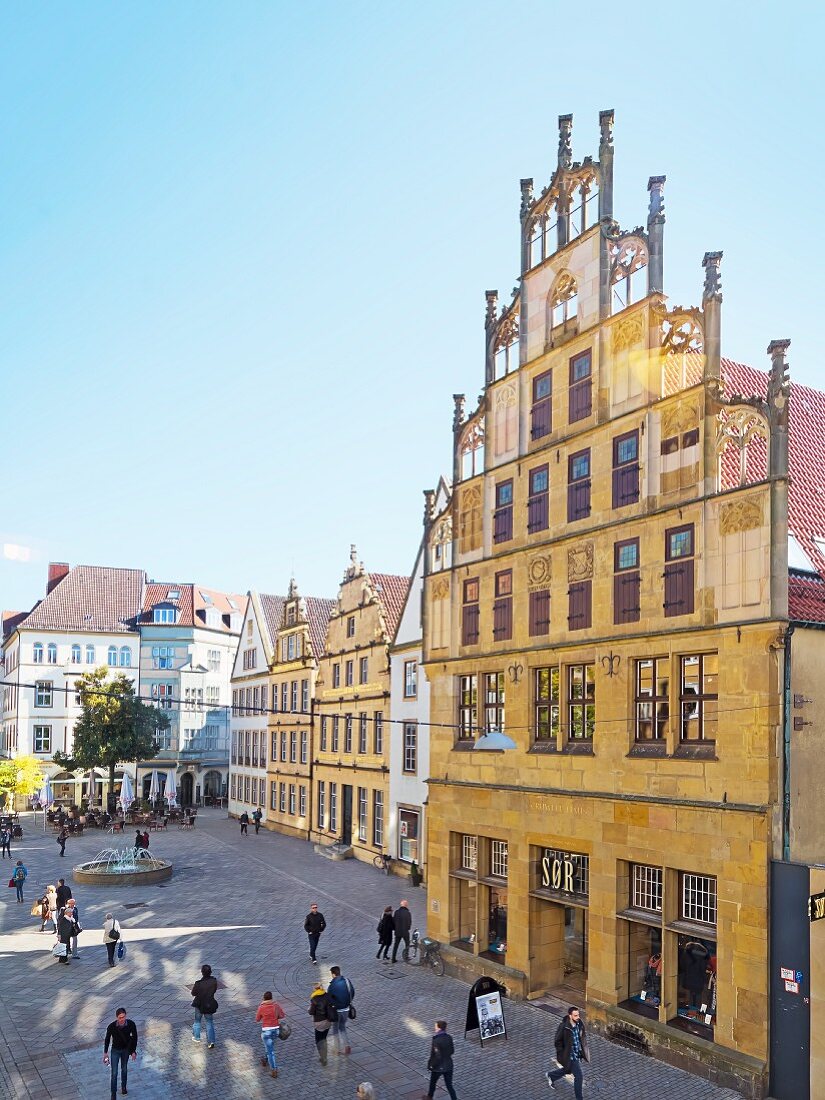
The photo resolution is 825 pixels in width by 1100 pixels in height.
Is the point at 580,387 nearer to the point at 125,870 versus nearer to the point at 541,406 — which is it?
the point at 541,406

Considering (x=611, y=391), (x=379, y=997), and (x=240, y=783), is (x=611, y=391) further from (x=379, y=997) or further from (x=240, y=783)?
(x=240, y=783)

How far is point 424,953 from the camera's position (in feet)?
84.5

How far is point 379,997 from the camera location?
22844 millimetres

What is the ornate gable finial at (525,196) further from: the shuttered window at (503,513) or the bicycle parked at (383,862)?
the bicycle parked at (383,862)

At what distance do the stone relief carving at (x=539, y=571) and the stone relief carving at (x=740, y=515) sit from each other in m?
5.51

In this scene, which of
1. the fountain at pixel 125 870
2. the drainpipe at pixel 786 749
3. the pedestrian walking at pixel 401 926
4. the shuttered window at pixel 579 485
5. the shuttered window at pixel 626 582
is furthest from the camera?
the fountain at pixel 125 870

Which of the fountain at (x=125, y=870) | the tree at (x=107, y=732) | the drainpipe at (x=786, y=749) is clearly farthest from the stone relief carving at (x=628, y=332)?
the tree at (x=107, y=732)

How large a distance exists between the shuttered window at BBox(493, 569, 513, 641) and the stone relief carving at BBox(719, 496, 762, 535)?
23.6ft

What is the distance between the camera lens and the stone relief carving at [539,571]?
23.6 metres

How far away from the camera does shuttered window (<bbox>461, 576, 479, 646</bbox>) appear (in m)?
26.4

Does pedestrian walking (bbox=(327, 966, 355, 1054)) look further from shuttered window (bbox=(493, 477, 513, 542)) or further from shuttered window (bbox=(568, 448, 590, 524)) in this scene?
shuttered window (bbox=(493, 477, 513, 542))

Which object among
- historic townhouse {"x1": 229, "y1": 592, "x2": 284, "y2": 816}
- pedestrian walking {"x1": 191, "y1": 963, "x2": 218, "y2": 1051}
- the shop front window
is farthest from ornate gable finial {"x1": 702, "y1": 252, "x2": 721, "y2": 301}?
historic townhouse {"x1": 229, "y1": 592, "x2": 284, "y2": 816}

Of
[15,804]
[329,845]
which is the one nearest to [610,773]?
[329,845]

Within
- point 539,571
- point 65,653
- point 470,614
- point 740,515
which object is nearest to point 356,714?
point 470,614
